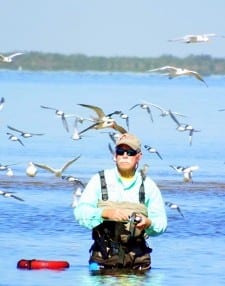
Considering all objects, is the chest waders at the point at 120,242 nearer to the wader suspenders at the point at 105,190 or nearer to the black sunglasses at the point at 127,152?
the wader suspenders at the point at 105,190

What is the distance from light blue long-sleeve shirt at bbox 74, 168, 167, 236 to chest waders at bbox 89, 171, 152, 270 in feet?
0.12

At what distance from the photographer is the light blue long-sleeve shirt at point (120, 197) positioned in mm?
13055

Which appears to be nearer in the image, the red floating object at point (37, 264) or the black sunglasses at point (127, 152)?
the black sunglasses at point (127, 152)

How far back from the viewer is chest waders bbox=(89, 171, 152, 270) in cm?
1309

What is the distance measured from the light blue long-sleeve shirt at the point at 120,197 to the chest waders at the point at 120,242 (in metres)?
0.04

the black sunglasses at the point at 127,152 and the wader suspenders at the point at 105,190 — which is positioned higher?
the black sunglasses at the point at 127,152

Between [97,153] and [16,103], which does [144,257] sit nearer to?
[97,153]

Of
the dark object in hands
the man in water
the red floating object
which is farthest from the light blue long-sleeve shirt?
the red floating object

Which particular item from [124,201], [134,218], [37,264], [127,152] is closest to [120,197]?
[124,201]

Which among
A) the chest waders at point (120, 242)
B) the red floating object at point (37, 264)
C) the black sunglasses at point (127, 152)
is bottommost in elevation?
the red floating object at point (37, 264)

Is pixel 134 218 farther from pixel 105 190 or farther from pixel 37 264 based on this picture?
Answer: pixel 37 264

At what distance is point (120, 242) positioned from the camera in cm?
1338

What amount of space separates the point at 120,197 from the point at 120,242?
41 centimetres

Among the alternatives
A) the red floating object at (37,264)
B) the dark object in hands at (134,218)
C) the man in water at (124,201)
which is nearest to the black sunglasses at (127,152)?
the man in water at (124,201)
